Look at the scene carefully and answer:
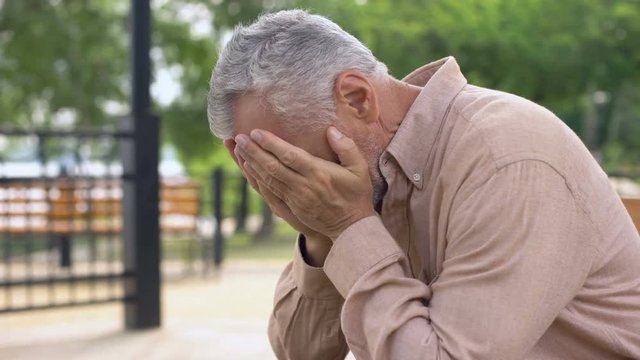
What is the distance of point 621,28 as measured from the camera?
14.9 metres

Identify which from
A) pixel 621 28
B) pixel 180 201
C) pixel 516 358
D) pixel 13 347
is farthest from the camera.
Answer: pixel 621 28

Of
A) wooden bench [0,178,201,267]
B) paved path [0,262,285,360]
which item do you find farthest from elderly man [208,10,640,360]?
wooden bench [0,178,201,267]

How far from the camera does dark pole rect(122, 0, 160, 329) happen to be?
5.36m

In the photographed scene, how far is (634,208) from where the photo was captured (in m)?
1.89

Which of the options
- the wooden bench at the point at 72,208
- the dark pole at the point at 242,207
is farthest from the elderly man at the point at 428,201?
the dark pole at the point at 242,207

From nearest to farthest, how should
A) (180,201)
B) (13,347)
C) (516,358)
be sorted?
(516,358)
(13,347)
(180,201)

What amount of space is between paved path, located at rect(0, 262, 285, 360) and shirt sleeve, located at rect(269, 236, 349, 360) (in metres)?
3.15

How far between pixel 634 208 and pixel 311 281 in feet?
2.58

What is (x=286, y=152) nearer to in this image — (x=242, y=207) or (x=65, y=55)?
(x=242, y=207)

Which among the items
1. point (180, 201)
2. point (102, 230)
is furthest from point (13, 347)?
point (180, 201)

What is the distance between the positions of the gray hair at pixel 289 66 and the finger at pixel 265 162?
57mm

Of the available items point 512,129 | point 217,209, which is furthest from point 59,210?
point 512,129

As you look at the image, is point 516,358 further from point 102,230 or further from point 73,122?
point 73,122

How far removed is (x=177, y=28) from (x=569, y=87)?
6590 mm
